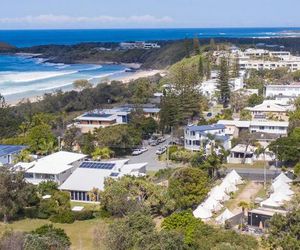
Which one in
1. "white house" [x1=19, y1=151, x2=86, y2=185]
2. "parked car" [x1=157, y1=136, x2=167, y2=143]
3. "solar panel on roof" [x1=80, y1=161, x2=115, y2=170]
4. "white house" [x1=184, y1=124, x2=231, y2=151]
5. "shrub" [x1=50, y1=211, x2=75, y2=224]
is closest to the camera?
"shrub" [x1=50, y1=211, x2=75, y2=224]

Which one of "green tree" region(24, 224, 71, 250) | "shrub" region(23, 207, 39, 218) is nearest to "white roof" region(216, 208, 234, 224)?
"green tree" region(24, 224, 71, 250)

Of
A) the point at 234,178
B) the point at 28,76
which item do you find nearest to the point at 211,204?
the point at 234,178

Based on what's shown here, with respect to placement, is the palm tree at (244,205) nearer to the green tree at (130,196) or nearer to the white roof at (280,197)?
the white roof at (280,197)

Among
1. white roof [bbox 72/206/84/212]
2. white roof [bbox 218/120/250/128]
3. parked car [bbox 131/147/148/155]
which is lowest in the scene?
parked car [bbox 131/147/148/155]

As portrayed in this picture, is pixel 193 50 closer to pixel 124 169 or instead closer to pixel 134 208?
pixel 124 169

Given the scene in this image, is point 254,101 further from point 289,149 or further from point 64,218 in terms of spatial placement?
point 64,218

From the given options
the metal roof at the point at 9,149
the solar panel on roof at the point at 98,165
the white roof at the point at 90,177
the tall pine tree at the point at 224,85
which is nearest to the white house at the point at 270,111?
the tall pine tree at the point at 224,85

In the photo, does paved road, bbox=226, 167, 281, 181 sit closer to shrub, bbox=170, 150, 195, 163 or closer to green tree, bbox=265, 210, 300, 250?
shrub, bbox=170, 150, 195, 163
